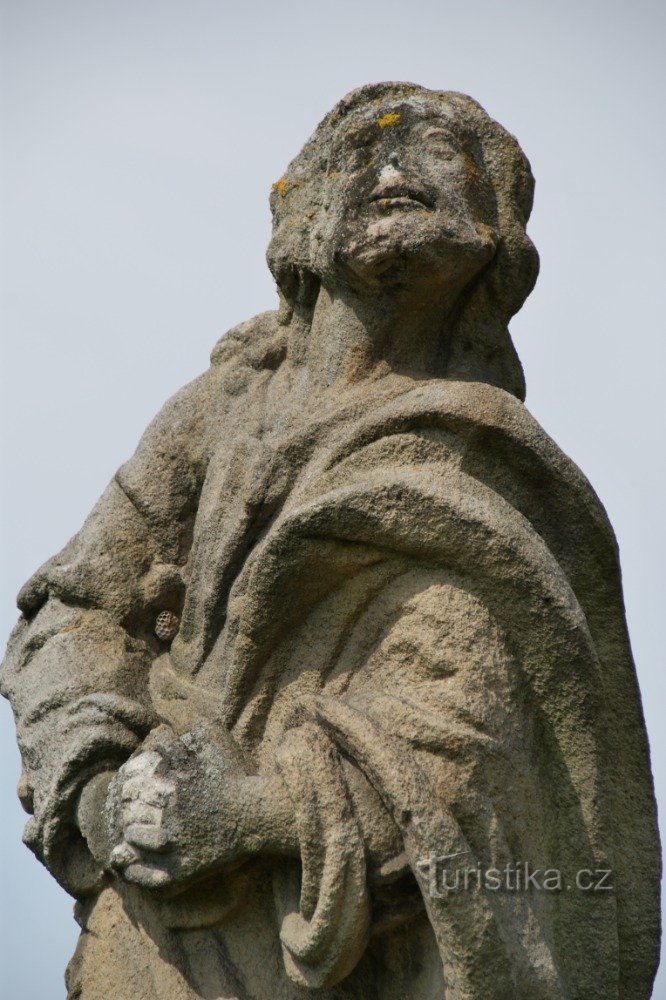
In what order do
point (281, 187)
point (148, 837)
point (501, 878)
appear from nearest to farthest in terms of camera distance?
point (501, 878) < point (148, 837) < point (281, 187)

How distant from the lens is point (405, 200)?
4449 millimetres

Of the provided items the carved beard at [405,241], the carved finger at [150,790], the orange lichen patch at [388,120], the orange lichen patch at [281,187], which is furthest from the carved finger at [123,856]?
the orange lichen patch at [388,120]

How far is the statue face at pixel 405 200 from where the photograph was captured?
441cm

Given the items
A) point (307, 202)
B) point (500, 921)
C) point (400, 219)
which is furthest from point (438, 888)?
point (307, 202)

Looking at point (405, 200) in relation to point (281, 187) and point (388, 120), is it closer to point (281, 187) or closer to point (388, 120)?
point (388, 120)

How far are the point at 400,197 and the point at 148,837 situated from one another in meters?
1.90

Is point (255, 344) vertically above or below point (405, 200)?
below

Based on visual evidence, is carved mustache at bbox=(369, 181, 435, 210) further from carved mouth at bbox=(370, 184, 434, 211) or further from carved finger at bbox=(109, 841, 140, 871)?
carved finger at bbox=(109, 841, 140, 871)

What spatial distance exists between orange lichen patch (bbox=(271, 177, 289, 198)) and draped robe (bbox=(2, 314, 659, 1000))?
2.45 ft

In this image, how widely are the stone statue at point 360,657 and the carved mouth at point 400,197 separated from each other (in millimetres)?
14

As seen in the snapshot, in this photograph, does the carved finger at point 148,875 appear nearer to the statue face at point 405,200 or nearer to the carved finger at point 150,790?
the carved finger at point 150,790

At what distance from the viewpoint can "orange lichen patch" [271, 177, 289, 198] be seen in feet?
16.1

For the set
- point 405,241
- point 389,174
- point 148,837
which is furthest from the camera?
point 389,174

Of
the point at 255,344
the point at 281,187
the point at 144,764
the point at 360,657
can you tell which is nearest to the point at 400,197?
the point at 281,187
